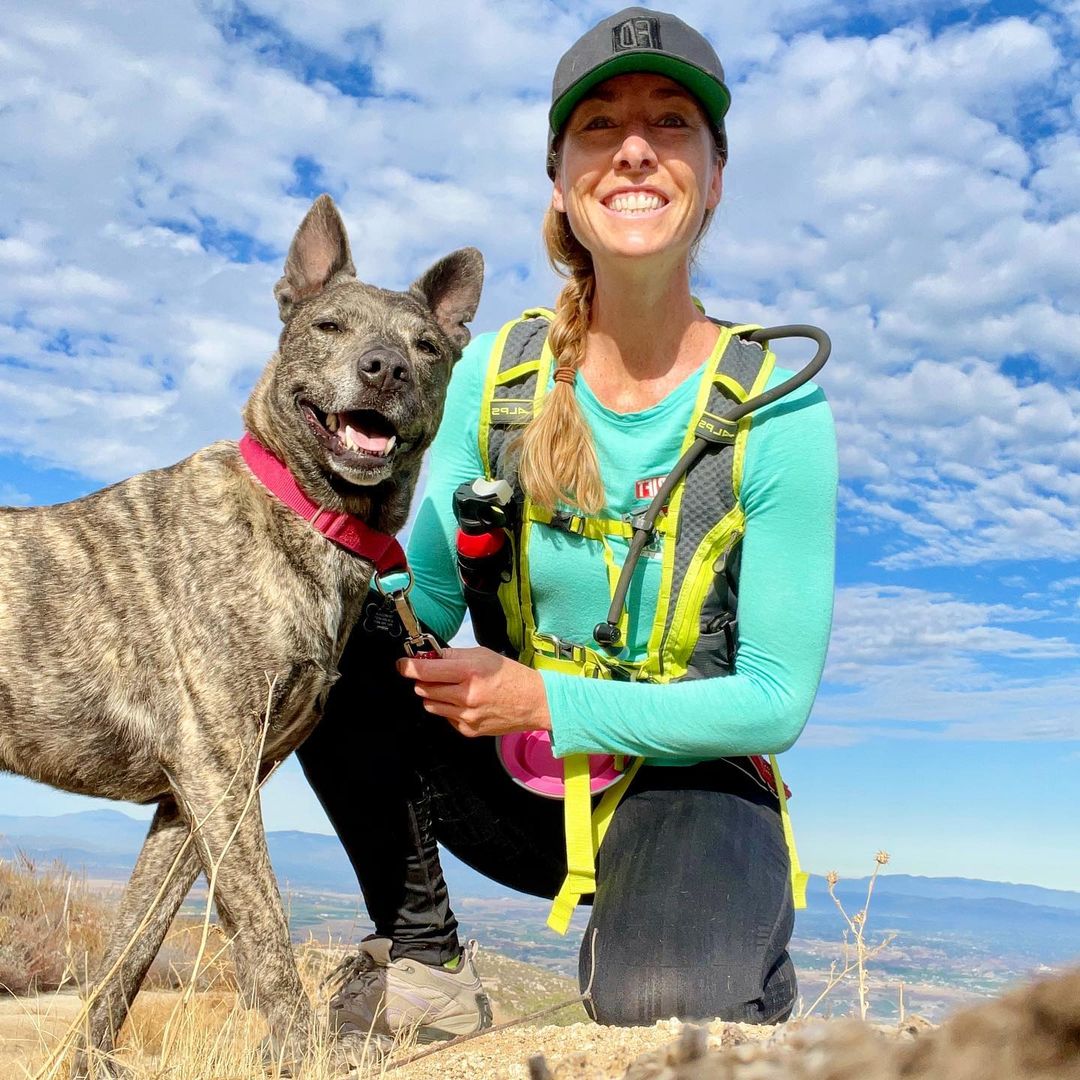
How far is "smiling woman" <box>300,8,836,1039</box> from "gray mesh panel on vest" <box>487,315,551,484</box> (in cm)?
1

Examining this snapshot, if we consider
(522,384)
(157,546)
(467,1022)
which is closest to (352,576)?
(157,546)

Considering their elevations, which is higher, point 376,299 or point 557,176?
point 557,176

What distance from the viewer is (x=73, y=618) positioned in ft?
12.1

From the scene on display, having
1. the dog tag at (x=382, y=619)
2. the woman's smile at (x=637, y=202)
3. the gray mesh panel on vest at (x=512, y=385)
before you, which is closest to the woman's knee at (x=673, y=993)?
the dog tag at (x=382, y=619)

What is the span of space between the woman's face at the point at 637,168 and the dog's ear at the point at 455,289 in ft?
2.50

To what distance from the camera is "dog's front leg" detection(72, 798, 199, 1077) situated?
3.56 metres

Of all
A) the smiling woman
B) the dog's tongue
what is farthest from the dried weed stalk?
the dog's tongue

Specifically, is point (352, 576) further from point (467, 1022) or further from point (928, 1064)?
point (928, 1064)

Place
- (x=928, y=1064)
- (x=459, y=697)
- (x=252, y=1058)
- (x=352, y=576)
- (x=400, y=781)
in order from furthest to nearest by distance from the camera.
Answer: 1. (x=400, y=781)
2. (x=352, y=576)
3. (x=459, y=697)
4. (x=252, y=1058)
5. (x=928, y=1064)

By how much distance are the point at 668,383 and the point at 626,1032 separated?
2228 mm

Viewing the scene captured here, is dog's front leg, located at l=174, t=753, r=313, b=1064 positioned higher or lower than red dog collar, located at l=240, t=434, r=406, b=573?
lower

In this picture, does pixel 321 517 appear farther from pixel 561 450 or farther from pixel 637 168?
pixel 637 168

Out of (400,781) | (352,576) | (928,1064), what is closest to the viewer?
(928,1064)

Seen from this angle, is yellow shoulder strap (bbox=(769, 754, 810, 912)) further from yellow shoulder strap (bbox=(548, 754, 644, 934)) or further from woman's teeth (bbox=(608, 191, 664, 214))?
woman's teeth (bbox=(608, 191, 664, 214))
